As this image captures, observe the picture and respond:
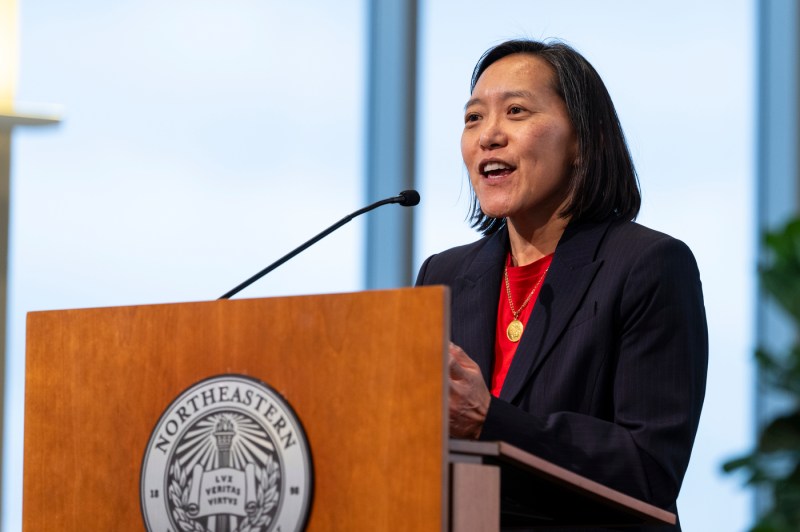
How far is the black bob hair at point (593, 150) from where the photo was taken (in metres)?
2.32

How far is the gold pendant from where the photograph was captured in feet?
7.32

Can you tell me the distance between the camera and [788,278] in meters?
1.09

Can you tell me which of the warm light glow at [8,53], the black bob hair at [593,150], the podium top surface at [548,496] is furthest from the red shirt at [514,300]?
the warm light glow at [8,53]

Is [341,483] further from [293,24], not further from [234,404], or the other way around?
[293,24]

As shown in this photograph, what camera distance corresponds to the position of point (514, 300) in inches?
91.7

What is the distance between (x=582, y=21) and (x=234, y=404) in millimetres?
3751

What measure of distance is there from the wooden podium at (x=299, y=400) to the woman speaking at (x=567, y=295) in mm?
160

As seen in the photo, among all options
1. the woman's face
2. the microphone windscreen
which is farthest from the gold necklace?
the microphone windscreen

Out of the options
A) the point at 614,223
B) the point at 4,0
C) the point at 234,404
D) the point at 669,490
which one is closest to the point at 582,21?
the point at 4,0

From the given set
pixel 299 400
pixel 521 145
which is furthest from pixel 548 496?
pixel 521 145

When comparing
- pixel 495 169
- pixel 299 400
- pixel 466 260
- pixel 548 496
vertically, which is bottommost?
pixel 548 496

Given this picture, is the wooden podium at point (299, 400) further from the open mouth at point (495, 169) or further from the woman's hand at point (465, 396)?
the open mouth at point (495, 169)

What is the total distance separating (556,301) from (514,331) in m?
0.15

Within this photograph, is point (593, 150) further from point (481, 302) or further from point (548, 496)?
point (548, 496)
